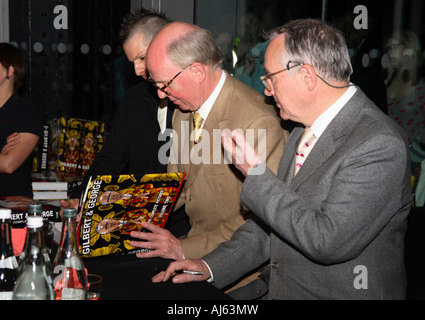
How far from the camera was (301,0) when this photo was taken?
3.83m

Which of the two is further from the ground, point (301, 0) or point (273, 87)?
point (301, 0)

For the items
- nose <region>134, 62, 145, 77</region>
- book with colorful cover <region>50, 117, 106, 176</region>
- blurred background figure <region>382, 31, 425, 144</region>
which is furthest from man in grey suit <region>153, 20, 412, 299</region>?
Answer: blurred background figure <region>382, 31, 425, 144</region>

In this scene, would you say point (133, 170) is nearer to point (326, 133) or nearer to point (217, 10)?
point (326, 133)

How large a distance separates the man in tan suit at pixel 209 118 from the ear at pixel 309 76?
1.34 ft

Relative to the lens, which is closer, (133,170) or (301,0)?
(133,170)

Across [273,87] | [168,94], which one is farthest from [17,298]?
[168,94]

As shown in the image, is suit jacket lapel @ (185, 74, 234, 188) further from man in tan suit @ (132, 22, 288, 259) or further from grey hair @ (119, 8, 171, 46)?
grey hair @ (119, 8, 171, 46)

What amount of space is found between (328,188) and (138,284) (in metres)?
0.59

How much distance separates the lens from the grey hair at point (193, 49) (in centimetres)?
193

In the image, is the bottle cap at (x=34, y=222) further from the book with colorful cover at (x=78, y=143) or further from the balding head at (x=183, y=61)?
the book with colorful cover at (x=78, y=143)

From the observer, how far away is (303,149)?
64.5 inches

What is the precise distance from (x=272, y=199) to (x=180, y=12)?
10.5ft

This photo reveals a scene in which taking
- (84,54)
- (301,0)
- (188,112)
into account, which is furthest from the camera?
(84,54)

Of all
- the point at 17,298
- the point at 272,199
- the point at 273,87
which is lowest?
the point at 17,298
